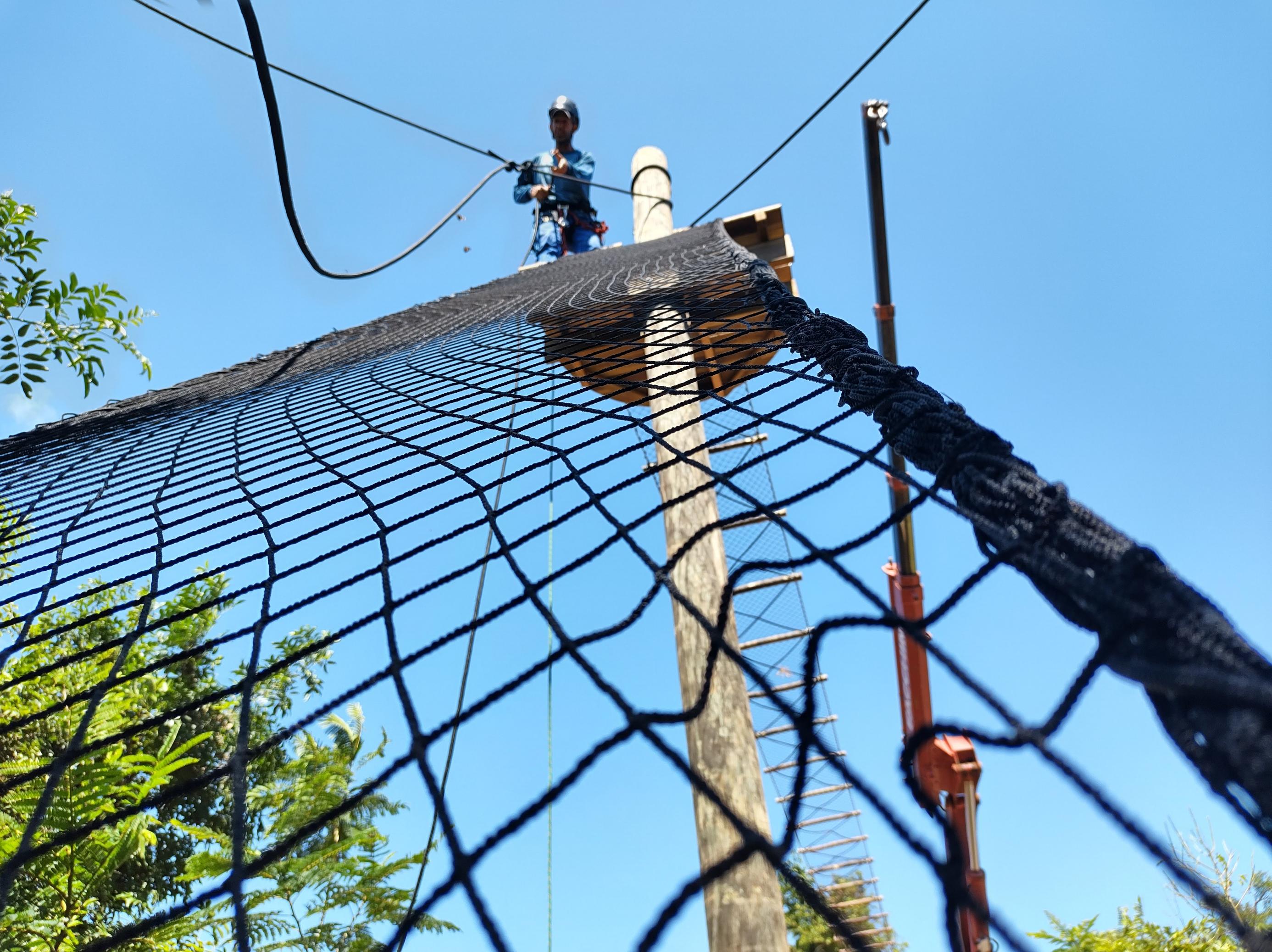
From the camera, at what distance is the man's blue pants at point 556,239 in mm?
5703

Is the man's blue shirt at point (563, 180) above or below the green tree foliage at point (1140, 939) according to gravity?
above

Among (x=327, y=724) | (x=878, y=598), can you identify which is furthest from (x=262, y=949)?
(x=878, y=598)

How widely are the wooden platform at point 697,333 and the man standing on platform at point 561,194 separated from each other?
6.61 ft

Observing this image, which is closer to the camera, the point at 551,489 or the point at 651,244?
the point at 551,489

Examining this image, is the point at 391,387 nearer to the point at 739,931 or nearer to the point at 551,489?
the point at 551,489

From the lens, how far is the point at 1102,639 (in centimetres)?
51

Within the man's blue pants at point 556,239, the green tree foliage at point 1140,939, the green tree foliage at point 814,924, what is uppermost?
the man's blue pants at point 556,239

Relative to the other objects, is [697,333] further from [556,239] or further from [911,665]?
[556,239]

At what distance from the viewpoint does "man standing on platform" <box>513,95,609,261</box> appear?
17.8 feet

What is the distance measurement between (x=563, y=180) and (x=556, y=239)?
398mm

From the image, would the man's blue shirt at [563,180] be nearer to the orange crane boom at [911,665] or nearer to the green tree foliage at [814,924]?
the orange crane boom at [911,665]

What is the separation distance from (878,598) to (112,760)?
2.81m

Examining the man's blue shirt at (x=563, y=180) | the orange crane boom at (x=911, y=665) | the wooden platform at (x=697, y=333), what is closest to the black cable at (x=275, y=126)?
the wooden platform at (x=697, y=333)

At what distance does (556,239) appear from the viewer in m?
5.71
